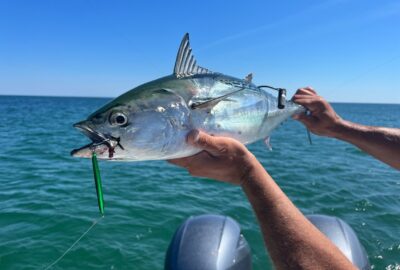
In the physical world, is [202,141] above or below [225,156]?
above

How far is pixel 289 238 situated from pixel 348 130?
252cm

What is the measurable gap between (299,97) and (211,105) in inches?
74.6

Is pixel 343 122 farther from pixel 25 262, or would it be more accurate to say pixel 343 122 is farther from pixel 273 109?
pixel 25 262

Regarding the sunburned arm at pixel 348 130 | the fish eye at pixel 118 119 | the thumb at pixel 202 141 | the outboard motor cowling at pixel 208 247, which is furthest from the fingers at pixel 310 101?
the fish eye at pixel 118 119

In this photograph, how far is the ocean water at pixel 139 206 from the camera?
21.1 feet

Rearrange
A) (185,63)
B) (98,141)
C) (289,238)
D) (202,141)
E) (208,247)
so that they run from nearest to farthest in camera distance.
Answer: (289,238)
(98,141)
(202,141)
(185,63)
(208,247)

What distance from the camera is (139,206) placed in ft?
A: 28.6

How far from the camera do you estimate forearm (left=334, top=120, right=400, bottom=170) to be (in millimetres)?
3836

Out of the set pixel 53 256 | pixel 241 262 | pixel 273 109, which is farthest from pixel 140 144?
→ pixel 53 256

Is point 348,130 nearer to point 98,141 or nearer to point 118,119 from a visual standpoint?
point 118,119

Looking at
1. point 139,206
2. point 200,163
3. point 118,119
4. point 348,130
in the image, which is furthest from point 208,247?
point 139,206

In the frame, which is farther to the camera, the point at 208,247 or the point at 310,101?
the point at 310,101

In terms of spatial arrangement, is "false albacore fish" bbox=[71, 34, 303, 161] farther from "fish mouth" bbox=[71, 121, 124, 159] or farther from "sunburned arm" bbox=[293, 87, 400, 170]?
"sunburned arm" bbox=[293, 87, 400, 170]

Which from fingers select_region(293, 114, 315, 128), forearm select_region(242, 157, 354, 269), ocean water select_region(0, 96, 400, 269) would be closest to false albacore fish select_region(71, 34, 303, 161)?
forearm select_region(242, 157, 354, 269)
